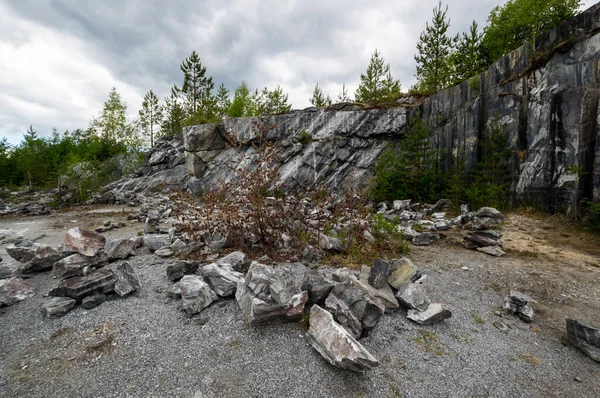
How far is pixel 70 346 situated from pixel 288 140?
1540 cm

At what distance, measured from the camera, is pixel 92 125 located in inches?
1312

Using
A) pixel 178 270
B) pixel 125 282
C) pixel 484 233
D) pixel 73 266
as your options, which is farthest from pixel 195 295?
pixel 484 233

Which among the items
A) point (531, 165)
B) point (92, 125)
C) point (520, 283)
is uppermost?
point (92, 125)

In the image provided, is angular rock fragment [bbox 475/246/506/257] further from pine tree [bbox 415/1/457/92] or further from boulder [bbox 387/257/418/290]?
pine tree [bbox 415/1/457/92]

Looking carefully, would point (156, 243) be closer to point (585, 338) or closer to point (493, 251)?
point (585, 338)

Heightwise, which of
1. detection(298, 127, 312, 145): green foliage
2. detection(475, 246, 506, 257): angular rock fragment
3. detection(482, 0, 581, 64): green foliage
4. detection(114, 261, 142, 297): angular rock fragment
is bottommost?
detection(475, 246, 506, 257): angular rock fragment

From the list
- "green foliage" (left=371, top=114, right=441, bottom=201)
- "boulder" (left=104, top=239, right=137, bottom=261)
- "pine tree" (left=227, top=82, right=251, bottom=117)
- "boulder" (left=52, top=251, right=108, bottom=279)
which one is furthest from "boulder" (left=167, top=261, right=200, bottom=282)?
"pine tree" (left=227, top=82, right=251, bottom=117)

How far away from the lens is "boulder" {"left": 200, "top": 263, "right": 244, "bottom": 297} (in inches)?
127

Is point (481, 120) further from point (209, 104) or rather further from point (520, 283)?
point (209, 104)

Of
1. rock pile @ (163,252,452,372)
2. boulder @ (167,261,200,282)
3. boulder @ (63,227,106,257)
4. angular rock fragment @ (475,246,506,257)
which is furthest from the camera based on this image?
angular rock fragment @ (475,246,506,257)

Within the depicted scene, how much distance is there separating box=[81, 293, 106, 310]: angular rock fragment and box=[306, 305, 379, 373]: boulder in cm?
259

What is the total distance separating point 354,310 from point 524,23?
28.3 metres

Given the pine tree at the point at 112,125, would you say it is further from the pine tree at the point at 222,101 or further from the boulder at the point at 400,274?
the boulder at the point at 400,274

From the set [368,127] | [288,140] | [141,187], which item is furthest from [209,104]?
[368,127]
